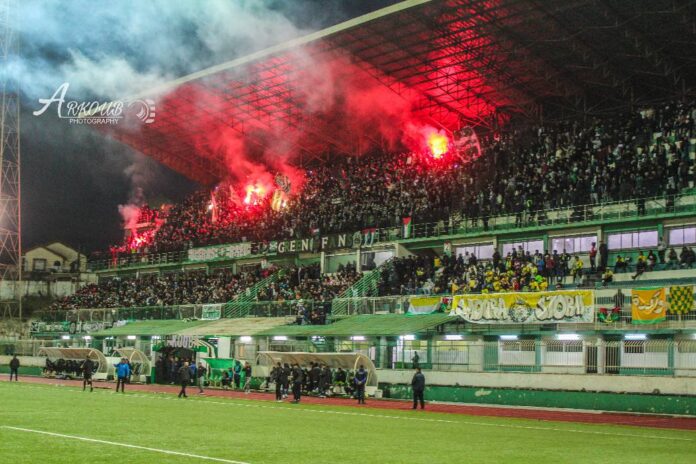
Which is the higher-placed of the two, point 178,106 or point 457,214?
point 178,106

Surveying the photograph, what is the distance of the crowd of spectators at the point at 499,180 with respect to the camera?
46.0 meters

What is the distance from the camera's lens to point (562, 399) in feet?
107

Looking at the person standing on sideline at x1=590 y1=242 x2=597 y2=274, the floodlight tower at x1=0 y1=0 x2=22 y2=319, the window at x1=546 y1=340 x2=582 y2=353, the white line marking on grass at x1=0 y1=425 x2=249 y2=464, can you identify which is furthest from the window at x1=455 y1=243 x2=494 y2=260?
the white line marking on grass at x1=0 y1=425 x2=249 y2=464

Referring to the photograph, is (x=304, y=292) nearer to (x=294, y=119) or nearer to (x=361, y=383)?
(x=294, y=119)

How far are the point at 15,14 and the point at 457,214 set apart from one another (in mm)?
34960

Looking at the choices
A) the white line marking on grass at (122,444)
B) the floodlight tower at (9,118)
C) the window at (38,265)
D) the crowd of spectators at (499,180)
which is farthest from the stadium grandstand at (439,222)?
the window at (38,265)

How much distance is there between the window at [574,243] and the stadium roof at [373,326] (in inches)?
426

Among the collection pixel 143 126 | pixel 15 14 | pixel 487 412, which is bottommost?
pixel 487 412

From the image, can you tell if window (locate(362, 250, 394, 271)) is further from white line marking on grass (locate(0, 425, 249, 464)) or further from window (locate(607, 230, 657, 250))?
white line marking on grass (locate(0, 425, 249, 464))

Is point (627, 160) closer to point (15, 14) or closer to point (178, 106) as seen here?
point (178, 106)

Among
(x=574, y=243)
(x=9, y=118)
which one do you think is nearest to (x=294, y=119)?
(x=9, y=118)

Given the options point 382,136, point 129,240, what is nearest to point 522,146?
point 382,136

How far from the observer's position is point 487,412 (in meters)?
30.9

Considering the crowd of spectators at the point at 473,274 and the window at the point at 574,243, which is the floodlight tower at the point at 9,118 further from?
the window at the point at 574,243
